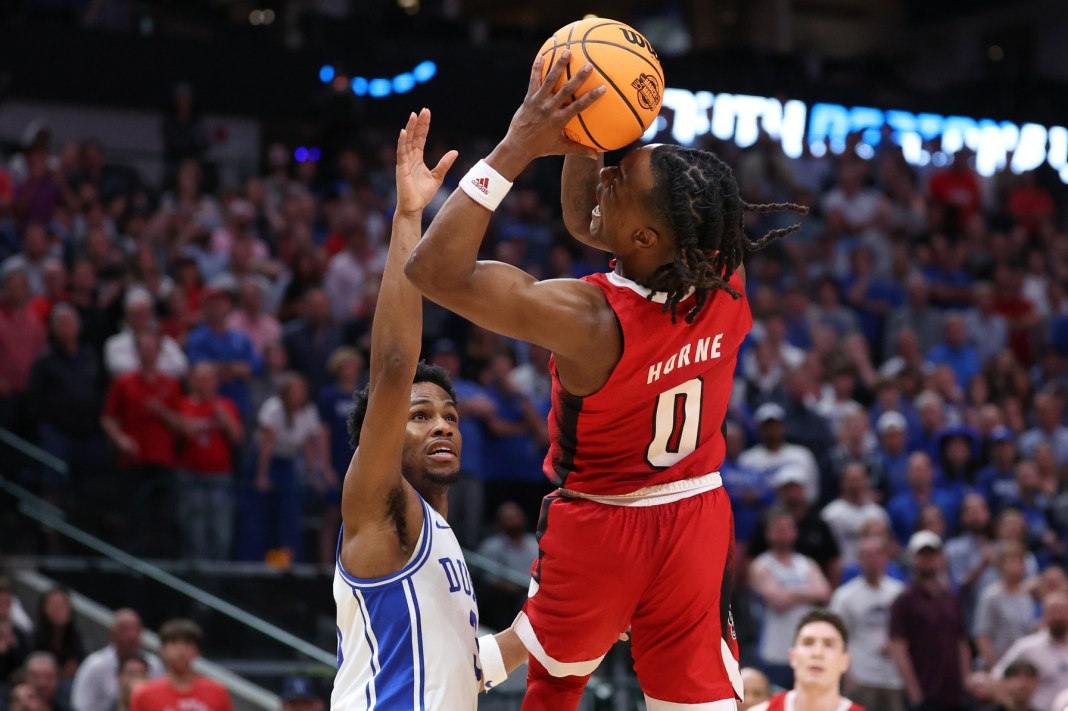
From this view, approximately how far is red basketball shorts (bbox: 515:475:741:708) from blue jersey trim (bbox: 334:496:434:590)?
368 millimetres

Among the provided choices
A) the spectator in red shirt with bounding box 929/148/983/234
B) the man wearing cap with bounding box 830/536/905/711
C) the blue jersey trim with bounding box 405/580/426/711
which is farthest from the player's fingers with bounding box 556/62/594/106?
the spectator in red shirt with bounding box 929/148/983/234

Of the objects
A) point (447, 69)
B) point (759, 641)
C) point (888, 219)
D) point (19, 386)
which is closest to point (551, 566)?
point (759, 641)

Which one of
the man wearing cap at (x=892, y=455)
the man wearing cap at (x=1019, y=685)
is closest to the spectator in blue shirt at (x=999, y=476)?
the man wearing cap at (x=892, y=455)

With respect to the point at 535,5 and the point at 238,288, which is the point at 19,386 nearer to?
the point at 238,288

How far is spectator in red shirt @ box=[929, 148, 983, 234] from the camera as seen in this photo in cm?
1783

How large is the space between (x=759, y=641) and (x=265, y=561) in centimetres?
337

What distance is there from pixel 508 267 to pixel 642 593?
3.39 feet

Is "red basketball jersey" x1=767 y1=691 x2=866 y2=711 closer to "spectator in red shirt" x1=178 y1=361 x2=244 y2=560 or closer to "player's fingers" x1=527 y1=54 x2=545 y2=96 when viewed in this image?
"player's fingers" x1=527 y1=54 x2=545 y2=96

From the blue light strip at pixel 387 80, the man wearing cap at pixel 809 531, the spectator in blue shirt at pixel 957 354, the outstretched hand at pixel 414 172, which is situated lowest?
the man wearing cap at pixel 809 531

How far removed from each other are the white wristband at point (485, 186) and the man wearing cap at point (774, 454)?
25.6 ft

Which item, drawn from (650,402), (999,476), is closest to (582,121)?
Result: (650,402)

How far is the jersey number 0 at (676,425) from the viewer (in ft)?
14.0

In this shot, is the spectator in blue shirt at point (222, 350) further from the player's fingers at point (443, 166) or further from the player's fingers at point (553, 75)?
the player's fingers at point (553, 75)

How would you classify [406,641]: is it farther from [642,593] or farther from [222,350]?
[222,350]
